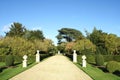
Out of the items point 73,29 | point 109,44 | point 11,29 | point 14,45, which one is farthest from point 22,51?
point 73,29

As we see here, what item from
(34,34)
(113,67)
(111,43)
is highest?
(34,34)

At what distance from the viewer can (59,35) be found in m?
87.8

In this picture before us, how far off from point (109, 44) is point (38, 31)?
128 feet

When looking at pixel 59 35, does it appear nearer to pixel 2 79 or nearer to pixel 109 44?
pixel 109 44

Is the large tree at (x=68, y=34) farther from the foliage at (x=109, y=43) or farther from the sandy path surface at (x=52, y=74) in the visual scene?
the sandy path surface at (x=52, y=74)

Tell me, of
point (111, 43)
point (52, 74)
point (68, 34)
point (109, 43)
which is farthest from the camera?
point (68, 34)

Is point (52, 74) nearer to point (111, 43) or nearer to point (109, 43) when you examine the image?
point (111, 43)

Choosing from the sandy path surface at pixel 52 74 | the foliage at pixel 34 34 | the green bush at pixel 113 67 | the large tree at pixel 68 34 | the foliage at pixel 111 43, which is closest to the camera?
the sandy path surface at pixel 52 74

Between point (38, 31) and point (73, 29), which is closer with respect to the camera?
point (38, 31)

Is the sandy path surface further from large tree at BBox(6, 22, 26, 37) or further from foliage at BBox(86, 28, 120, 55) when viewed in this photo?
large tree at BBox(6, 22, 26, 37)

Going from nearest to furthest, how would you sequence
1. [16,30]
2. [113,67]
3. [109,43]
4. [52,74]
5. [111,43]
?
1. [52,74]
2. [113,67]
3. [111,43]
4. [109,43]
5. [16,30]

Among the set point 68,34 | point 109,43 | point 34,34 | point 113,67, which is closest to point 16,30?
point 34,34

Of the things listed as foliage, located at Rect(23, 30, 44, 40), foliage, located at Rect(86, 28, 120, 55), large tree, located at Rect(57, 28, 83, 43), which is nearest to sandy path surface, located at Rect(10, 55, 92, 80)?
foliage, located at Rect(86, 28, 120, 55)

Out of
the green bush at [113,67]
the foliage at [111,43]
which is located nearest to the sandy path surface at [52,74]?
the green bush at [113,67]
